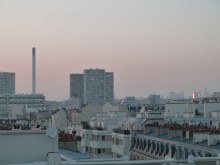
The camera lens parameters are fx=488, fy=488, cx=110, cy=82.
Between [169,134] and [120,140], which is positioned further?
[120,140]

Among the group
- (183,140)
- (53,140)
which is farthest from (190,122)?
(53,140)

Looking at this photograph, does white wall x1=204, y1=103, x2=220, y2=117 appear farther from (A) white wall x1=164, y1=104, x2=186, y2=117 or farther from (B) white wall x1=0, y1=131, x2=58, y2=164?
(B) white wall x1=0, y1=131, x2=58, y2=164

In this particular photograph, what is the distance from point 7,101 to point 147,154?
151399 millimetres

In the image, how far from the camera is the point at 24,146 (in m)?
14.8

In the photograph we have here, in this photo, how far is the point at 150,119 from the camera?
48562 millimetres

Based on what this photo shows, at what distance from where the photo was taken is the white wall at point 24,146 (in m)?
14.5

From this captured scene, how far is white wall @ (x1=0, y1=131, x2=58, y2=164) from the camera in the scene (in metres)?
14.5

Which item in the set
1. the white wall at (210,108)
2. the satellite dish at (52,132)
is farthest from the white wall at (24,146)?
the white wall at (210,108)

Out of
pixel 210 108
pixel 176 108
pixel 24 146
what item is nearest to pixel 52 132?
pixel 24 146

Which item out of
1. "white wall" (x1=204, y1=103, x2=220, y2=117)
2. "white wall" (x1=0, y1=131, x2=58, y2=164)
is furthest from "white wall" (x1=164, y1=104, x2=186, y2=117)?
"white wall" (x1=0, y1=131, x2=58, y2=164)

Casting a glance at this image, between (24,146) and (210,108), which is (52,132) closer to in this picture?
(24,146)

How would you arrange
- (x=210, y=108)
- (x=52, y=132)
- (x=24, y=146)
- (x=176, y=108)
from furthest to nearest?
(x=176, y=108)
(x=210, y=108)
(x=24, y=146)
(x=52, y=132)

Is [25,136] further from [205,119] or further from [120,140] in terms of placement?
[205,119]

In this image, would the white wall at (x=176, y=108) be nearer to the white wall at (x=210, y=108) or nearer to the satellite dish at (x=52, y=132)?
the white wall at (x=210, y=108)
